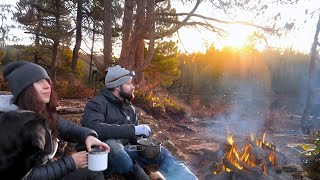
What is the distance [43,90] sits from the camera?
2.28 metres

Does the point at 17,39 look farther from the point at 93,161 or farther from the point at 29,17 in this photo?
the point at 93,161

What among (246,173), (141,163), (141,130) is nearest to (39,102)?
(141,130)

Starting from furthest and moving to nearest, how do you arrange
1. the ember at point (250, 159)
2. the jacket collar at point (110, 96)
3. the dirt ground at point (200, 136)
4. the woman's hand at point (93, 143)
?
the dirt ground at point (200, 136) → the ember at point (250, 159) → the jacket collar at point (110, 96) → the woman's hand at point (93, 143)

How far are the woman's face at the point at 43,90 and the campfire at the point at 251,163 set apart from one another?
9.19ft

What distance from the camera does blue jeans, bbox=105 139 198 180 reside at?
9.87ft

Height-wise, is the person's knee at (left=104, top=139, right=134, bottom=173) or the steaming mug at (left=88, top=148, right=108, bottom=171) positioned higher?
the steaming mug at (left=88, top=148, right=108, bottom=171)

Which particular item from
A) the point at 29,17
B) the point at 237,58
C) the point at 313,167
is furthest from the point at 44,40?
the point at 237,58

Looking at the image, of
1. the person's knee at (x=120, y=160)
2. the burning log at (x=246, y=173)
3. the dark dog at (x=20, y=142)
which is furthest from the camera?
the burning log at (x=246, y=173)

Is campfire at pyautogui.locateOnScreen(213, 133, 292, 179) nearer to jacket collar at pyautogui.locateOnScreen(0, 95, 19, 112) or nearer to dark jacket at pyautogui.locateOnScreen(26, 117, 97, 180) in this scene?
dark jacket at pyautogui.locateOnScreen(26, 117, 97, 180)

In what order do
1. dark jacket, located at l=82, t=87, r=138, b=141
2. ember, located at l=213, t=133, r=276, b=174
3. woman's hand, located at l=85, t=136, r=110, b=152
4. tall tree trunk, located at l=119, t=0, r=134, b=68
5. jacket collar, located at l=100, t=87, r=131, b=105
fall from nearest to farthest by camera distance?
1. woman's hand, located at l=85, t=136, r=110, b=152
2. dark jacket, located at l=82, t=87, r=138, b=141
3. jacket collar, located at l=100, t=87, r=131, b=105
4. ember, located at l=213, t=133, r=276, b=174
5. tall tree trunk, located at l=119, t=0, r=134, b=68

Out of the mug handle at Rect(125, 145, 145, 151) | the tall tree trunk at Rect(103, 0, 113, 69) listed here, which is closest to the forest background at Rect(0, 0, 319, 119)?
the tall tree trunk at Rect(103, 0, 113, 69)

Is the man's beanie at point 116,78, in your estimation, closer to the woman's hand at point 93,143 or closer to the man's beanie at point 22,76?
the woman's hand at point 93,143

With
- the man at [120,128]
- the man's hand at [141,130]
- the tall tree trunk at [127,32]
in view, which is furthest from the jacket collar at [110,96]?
the tall tree trunk at [127,32]

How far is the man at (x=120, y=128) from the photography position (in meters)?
3.04
